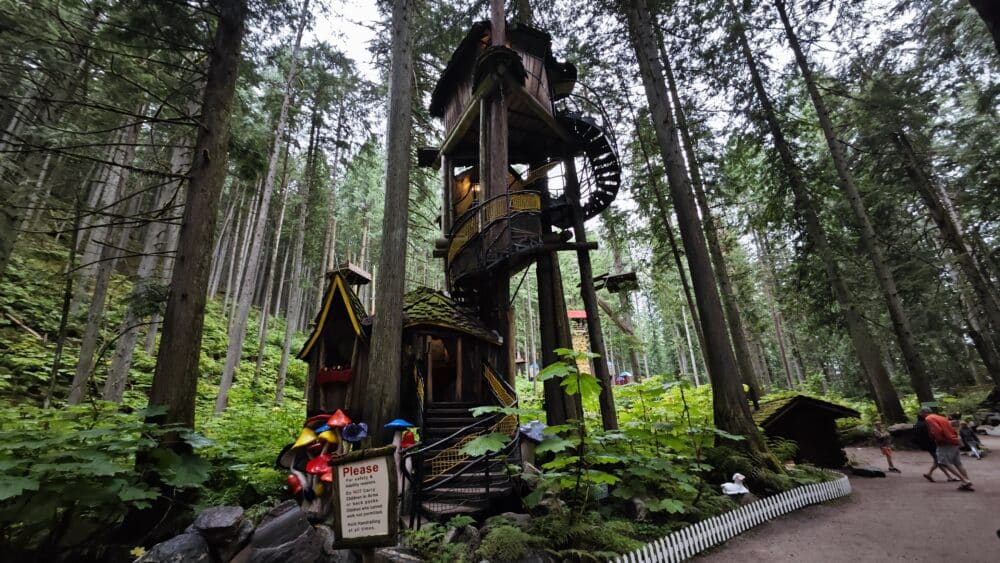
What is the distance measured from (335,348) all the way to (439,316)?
2.48 metres

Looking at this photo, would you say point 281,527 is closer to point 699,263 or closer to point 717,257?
point 699,263

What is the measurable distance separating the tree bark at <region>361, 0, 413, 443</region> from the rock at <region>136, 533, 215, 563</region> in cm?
246

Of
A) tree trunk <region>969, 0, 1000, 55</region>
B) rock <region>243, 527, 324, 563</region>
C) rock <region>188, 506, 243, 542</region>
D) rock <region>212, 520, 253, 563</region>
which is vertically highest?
tree trunk <region>969, 0, 1000, 55</region>

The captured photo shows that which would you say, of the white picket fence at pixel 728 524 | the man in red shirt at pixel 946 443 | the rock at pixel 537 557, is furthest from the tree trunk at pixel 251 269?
the man in red shirt at pixel 946 443

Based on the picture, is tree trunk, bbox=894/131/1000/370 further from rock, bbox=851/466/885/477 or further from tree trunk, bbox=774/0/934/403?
rock, bbox=851/466/885/477

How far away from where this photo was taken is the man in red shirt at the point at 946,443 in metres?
7.62

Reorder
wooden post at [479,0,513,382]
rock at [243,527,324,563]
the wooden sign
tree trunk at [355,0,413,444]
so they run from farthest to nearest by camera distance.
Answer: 1. wooden post at [479,0,513,382]
2. tree trunk at [355,0,413,444]
3. rock at [243,527,324,563]
4. the wooden sign

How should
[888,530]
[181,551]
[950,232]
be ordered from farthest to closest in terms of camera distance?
[950,232]
[888,530]
[181,551]

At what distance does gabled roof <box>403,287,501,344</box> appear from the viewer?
8.94 metres

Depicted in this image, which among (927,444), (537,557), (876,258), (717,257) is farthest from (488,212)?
(876,258)

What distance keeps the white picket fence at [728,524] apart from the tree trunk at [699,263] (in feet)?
2.50

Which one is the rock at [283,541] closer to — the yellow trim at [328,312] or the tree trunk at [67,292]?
the tree trunk at [67,292]

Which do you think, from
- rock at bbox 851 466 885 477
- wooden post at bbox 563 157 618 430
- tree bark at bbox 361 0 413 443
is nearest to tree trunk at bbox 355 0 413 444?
tree bark at bbox 361 0 413 443

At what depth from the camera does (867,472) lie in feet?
30.0
